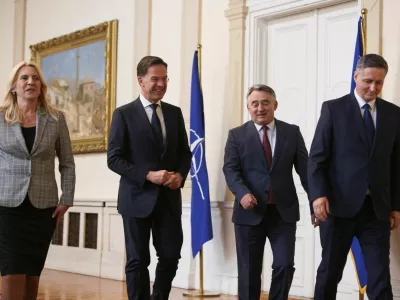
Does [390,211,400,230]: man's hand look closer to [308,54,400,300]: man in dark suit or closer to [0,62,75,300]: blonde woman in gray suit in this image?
[308,54,400,300]: man in dark suit

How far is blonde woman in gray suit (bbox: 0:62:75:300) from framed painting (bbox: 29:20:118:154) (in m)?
4.49

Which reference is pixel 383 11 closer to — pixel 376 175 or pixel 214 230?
pixel 376 175

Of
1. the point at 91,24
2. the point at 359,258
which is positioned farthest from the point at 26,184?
the point at 91,24

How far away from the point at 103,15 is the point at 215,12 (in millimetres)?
2147

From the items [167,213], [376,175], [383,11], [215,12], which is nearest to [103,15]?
[215,12]

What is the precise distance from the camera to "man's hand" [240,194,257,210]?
4473 millimetres

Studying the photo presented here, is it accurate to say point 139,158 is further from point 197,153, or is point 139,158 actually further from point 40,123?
point 197,153

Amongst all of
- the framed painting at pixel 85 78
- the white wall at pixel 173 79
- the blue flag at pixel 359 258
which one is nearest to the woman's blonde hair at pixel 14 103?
the blue flag at pixel 359 258

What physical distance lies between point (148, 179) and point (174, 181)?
160 mm

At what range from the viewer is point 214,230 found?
6992 millimetres

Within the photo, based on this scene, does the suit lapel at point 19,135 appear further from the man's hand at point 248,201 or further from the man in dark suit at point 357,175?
the man in dark suit at point 357,175

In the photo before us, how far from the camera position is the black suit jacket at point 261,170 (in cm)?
457

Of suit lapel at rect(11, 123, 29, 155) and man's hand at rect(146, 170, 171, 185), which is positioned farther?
man's hand at rect(146, 170, 171, 185)

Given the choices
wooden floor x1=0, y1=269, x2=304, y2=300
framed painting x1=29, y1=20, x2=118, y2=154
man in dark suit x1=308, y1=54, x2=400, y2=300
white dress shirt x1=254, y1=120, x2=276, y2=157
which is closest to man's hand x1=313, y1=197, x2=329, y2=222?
man in dark suit x1=308, y1=54, x2=400, y2=300
